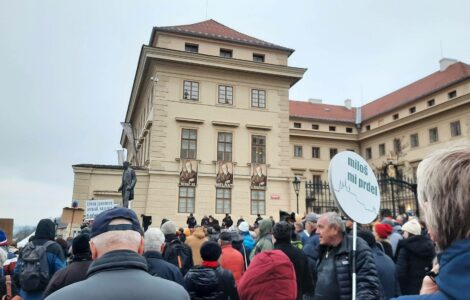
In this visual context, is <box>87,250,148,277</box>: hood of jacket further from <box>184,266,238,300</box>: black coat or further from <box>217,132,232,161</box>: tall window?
<box>217,132,232,161</box>: tall window

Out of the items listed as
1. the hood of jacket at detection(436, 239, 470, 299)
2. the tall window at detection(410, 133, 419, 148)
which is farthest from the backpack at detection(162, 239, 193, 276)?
the tall window at detection(410, 133, 419, 148)

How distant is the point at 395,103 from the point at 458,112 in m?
10.5

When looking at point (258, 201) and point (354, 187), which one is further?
point (258, 201)

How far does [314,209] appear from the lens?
28.4m

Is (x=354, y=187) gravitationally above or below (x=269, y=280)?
above

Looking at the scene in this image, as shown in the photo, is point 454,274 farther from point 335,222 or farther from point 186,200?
point 186,200

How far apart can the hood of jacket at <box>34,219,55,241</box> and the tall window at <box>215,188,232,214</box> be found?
1916cm

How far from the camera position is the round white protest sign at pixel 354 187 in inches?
142

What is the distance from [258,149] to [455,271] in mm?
25138

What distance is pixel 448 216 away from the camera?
136 centimetres

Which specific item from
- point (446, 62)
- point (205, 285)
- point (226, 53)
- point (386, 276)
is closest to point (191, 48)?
point (226, 53)

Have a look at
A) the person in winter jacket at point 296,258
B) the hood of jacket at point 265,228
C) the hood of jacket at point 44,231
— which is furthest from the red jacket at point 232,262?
the hood of jacket at point 44,231

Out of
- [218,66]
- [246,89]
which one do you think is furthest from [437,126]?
[218,66]

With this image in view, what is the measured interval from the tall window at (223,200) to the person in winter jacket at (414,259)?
63.5 feet
